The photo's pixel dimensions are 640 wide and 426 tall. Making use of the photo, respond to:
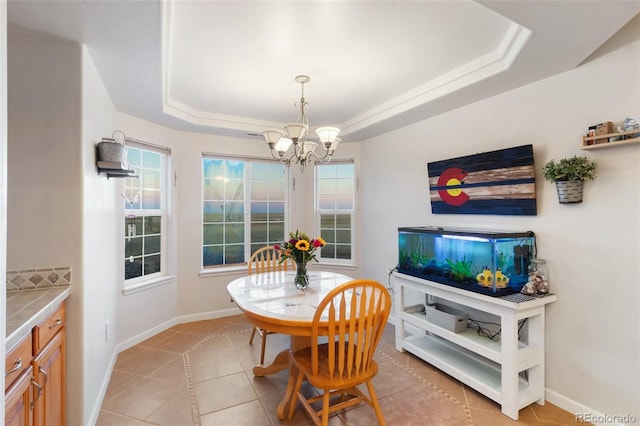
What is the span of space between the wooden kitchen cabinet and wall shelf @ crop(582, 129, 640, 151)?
3.13 m

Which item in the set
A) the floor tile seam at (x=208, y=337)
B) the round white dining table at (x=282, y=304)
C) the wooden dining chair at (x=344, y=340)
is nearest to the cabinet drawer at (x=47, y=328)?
the round white dining table at (x=282, y=304)

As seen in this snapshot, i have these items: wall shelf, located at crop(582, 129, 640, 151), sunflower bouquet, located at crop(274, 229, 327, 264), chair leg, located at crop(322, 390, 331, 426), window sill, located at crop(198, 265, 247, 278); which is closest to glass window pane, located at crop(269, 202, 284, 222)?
window sill, located at crop(198, 265, 247, 278)

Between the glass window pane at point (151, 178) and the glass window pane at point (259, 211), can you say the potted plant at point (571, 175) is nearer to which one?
the glass window pane at point (259, 211)

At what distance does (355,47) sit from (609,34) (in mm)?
1447

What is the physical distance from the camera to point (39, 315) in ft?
4.37

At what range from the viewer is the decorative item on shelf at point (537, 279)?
215 centimetres

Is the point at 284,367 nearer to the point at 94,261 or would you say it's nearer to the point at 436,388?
the point at 436,388

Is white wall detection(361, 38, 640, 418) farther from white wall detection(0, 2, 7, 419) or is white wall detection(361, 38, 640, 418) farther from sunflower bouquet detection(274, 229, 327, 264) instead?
white wall detection(0, 2, 7, 419)

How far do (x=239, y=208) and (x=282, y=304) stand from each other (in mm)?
2360

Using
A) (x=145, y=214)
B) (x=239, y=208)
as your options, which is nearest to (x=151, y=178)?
(x=145, y=214)

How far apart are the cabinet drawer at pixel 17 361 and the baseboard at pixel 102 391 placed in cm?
95

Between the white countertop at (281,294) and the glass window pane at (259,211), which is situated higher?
the glass window pane at (259,211)

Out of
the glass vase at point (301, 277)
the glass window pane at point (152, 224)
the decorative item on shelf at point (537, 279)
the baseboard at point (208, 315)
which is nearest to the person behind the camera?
the decorative item on shelf at point (537, 279)

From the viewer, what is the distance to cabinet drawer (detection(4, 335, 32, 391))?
1103 mm
